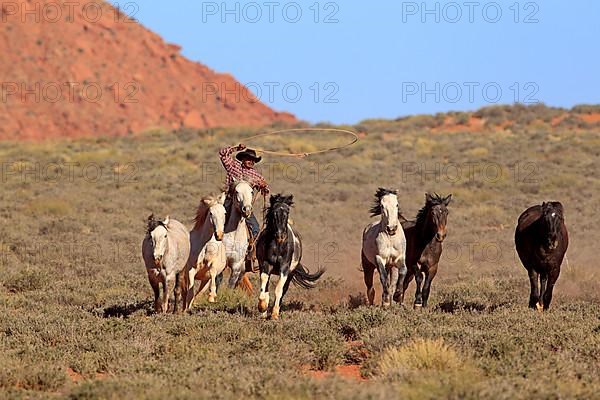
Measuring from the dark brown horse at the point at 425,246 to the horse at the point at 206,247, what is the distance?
2.83m

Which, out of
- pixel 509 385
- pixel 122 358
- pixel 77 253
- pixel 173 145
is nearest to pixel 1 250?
pixel 77 253

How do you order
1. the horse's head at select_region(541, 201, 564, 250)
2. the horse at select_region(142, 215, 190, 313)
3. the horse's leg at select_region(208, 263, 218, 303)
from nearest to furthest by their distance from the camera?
the horse at select_region(142, 215, 190, 313) < the horse's head at select_region(541, 201, 564, 250) < the horse's leg at select_region(208, 263, 218, 303)

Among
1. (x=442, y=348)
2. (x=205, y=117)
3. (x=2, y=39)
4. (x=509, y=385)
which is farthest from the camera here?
(x=205, y=117)

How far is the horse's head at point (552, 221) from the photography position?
42.6ft

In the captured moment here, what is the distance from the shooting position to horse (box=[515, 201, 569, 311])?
13.1 m

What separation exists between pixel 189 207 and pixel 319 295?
14.3 metres

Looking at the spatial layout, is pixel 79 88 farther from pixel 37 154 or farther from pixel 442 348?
pixel 442 348

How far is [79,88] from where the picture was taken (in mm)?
86562

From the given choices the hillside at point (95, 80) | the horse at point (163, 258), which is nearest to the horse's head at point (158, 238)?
the horse at point (163, 258)

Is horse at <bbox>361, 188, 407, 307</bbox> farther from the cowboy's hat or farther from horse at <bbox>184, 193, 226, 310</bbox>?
the cowboy's hat

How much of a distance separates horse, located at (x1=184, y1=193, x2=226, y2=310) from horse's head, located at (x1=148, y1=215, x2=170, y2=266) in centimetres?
77

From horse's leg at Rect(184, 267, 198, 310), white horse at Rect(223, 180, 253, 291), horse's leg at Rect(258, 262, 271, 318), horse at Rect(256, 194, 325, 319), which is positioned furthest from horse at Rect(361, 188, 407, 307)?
horse's leg at Rect(184, 267, 198, 310)

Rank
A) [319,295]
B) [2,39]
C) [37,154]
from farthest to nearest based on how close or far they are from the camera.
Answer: [2,39], [37,154], [319,295]

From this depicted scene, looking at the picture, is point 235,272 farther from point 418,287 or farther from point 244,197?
point 418,287
